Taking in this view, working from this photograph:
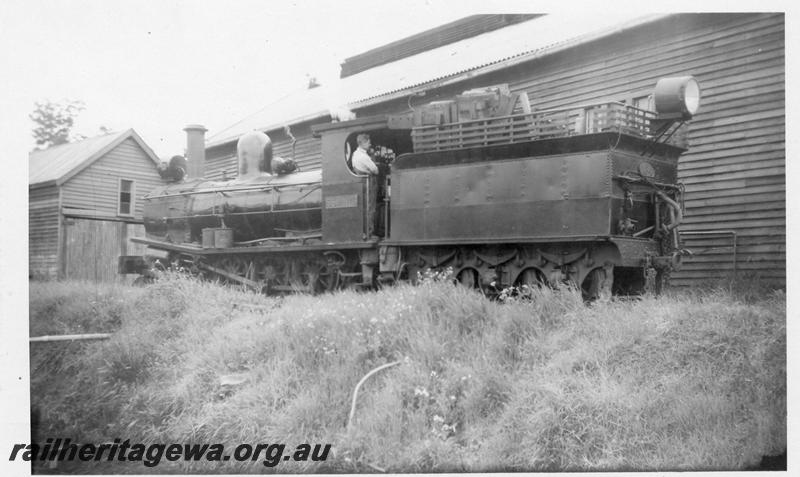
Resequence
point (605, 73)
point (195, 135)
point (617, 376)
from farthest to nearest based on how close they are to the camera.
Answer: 1. point (195, 135)
2. point (605, 73)
3. point (617, 376)

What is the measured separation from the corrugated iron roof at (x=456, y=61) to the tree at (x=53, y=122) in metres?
5.97

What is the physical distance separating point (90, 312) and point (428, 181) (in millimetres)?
4846

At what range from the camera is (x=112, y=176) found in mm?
16188

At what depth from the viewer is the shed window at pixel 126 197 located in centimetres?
1670

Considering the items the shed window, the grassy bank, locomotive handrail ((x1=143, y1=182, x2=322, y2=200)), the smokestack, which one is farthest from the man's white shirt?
the shed window

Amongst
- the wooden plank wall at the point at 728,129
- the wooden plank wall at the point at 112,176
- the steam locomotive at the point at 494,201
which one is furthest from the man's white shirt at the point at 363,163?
the wooden plank wall at the point at 112,176

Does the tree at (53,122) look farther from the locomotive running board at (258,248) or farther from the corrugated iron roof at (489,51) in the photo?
the corrugated iron roof at (489,51)

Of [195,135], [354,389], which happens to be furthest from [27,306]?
[195,135]

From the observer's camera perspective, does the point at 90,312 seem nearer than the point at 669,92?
No

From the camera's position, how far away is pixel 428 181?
852 cm

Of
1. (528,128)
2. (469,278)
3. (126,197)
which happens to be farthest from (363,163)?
(126,197)

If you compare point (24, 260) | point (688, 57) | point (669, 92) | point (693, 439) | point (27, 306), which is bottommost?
point (693, 439)

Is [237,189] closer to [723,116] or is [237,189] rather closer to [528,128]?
[528,128]

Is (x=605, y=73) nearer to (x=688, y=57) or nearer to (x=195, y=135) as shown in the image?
(x=688, y=57)
